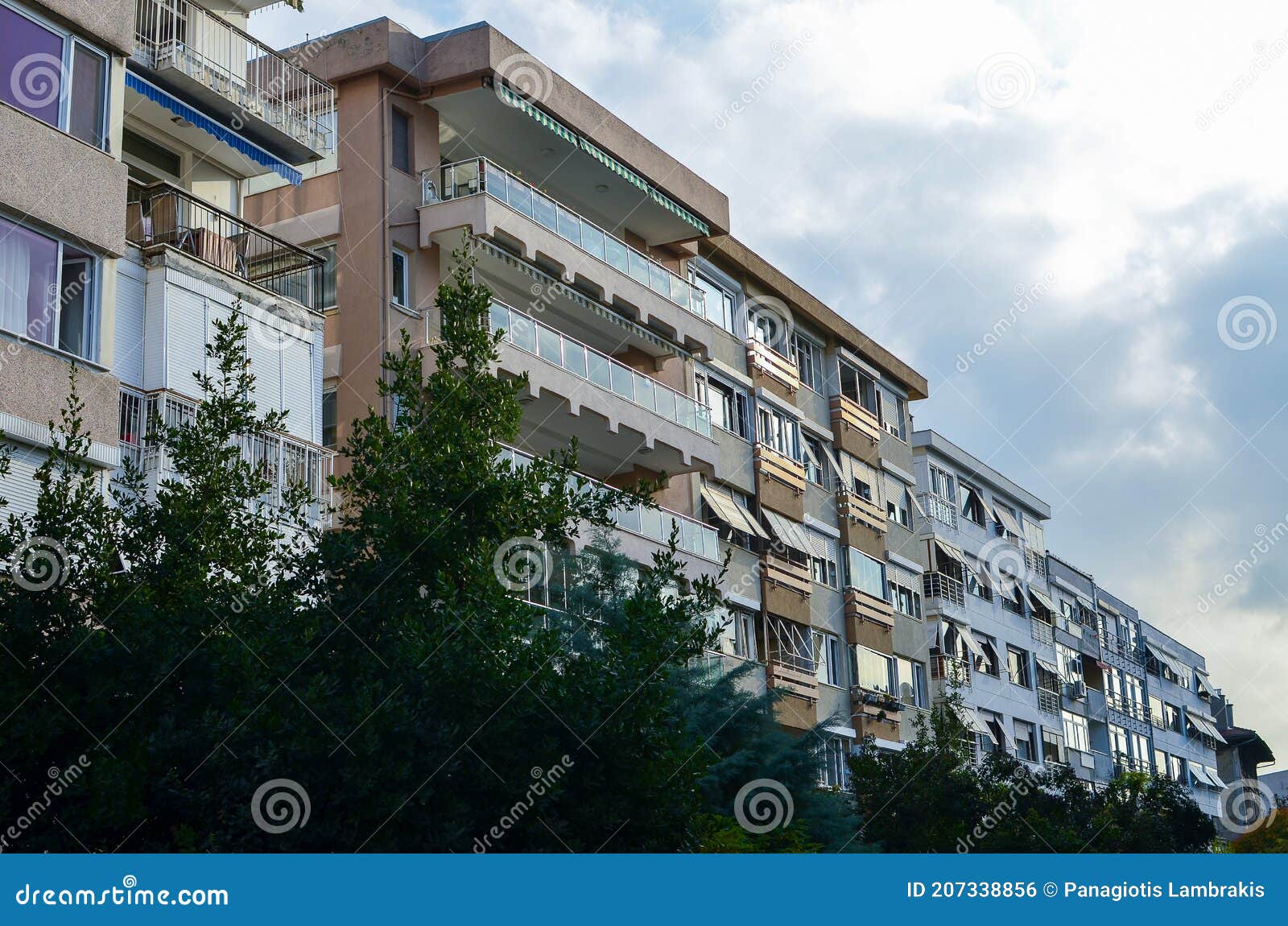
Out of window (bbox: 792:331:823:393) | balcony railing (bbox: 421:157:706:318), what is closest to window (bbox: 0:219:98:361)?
balcony railing (bbox: 421:157:706:318)

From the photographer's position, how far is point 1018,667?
53375 mm

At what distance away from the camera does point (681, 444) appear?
105ft

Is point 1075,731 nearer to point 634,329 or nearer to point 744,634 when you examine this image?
point 744,634

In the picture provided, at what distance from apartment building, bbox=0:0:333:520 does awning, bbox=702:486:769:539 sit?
1046cm

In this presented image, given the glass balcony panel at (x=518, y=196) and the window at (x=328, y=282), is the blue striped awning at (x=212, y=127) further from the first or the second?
the glass balcony panel at (x=518, y=196)

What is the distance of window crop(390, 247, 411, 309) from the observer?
27.2 metres

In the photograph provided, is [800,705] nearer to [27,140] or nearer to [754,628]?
[754,628]

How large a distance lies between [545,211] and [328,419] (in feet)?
18.5

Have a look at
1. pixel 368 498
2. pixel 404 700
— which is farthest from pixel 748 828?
pixel 404 700

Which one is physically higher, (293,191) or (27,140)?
(293,191)

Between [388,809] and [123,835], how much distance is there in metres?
1.95

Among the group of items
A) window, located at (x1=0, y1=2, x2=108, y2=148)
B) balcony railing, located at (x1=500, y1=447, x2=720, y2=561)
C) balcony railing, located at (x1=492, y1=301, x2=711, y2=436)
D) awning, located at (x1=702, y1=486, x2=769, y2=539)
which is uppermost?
balcony railing, located at (x1=492, y1=301, x2=711, y2=436)

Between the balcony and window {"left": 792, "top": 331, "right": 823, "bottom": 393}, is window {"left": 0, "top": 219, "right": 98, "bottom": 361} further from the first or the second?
window {"left": 792, "top": 331, "right": 823, "bottom": 393}

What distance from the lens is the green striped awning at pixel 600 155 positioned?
92.0 ft
